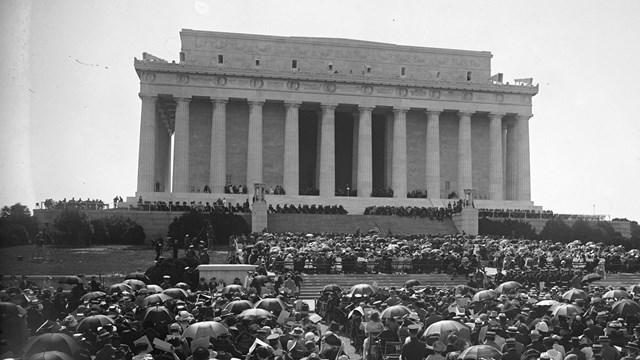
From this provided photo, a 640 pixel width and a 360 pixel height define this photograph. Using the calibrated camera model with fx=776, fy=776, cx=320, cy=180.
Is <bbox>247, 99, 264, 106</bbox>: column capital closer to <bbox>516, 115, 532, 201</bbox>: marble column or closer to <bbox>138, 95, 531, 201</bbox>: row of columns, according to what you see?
<bbox>138, 95, 531, 201</bbox>: row of columns

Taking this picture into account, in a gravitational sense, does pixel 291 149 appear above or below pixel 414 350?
above

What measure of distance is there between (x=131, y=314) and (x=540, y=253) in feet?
101

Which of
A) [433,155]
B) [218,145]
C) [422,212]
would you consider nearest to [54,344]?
[422,212]

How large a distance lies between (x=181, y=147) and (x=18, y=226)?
82.5ft

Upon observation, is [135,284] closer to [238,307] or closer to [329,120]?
[238,307]

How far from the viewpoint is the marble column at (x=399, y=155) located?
79.4 m

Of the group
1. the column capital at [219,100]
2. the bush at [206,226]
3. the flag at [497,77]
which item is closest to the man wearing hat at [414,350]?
the bush at [206,226]

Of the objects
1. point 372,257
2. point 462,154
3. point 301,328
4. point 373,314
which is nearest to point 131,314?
point 301,328

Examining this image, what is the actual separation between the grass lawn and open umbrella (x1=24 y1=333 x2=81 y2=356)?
24317 mm

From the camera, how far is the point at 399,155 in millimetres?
79938

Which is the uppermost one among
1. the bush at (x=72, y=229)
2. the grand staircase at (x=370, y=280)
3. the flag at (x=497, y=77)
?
the flag at (x=497, y=77)

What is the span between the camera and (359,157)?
7956cm

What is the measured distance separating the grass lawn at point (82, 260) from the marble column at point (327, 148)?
94.0 feet

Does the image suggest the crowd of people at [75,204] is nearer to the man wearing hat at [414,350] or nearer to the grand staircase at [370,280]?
the grand staircase at [370,280]
